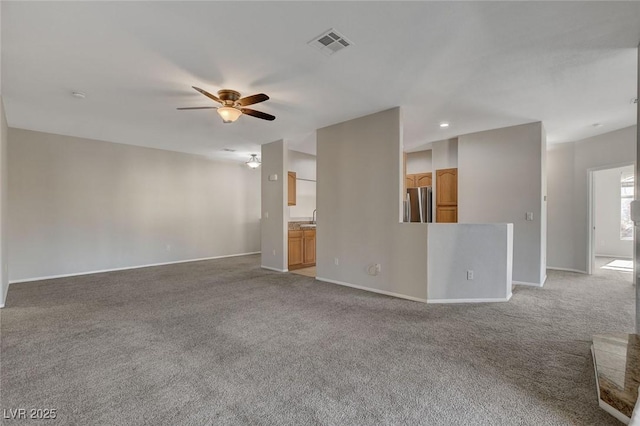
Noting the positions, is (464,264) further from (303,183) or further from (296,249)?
(303,183)

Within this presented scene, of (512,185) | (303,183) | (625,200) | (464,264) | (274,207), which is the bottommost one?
(464,264)

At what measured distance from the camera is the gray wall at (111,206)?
209 inches

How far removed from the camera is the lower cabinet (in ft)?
20.7

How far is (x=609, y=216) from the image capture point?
8.20 metres

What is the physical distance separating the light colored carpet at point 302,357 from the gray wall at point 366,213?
0.45 metres

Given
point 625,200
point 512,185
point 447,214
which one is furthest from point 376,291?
point 625,200

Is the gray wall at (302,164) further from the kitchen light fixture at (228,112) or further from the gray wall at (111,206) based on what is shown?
the kitchen light fixture at (228,112)

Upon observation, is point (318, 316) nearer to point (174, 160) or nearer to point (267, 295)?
point (267, 295)

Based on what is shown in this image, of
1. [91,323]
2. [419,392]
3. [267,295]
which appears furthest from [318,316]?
[91,323]

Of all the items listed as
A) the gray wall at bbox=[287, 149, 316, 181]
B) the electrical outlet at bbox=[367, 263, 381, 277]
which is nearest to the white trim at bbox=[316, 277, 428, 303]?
the electrical outlet at bbox=[367, 263, 381, 277]

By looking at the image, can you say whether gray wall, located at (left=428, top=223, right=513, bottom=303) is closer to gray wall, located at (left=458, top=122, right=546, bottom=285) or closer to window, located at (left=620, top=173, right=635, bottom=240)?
gray wall, located at (left=458, top=122, right=546, bottom=285)

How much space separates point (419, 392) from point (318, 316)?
1616 mm

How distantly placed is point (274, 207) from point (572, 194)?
6392 millimetres

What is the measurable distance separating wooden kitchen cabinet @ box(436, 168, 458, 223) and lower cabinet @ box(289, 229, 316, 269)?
290cm
